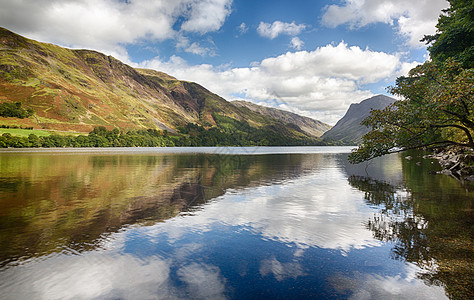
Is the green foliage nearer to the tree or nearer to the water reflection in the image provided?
the tree

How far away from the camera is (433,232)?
636 inches

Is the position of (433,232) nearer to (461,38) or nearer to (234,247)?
(234,247)

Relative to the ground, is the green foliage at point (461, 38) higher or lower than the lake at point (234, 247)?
higher

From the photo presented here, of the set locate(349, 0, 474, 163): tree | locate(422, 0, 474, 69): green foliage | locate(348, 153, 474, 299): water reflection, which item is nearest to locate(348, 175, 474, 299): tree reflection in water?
locate(348, 153, 474, 299): water reflection

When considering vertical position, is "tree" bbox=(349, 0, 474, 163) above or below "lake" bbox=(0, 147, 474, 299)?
above

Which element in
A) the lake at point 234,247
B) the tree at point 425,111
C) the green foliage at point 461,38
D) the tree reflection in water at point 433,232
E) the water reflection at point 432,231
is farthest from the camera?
the green foliage at point 461,38

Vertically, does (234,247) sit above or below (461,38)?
below

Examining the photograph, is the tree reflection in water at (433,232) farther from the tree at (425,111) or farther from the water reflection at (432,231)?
the tree at (425,111)

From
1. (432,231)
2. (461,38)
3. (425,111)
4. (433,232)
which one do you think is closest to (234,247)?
(433,232)

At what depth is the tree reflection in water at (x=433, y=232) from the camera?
10.9 meters

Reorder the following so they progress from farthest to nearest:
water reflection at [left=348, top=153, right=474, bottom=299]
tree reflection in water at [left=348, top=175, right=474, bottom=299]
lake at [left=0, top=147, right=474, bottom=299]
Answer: water reflection at [left=348, top=153, right=474, bottom=299]
tree reflection in water at [left=348, top=175, right=474, bottom=299]
lake at [left=0, top=147, right=474, bottom=299]

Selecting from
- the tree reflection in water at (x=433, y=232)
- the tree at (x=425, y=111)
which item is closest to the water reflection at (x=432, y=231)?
the tree reflection in water at (x=433, y=232)

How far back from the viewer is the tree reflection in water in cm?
1093

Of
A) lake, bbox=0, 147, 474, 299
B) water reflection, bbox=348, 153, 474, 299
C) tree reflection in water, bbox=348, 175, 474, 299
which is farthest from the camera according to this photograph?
water reflection, bbox=348, 153, 474, 299
